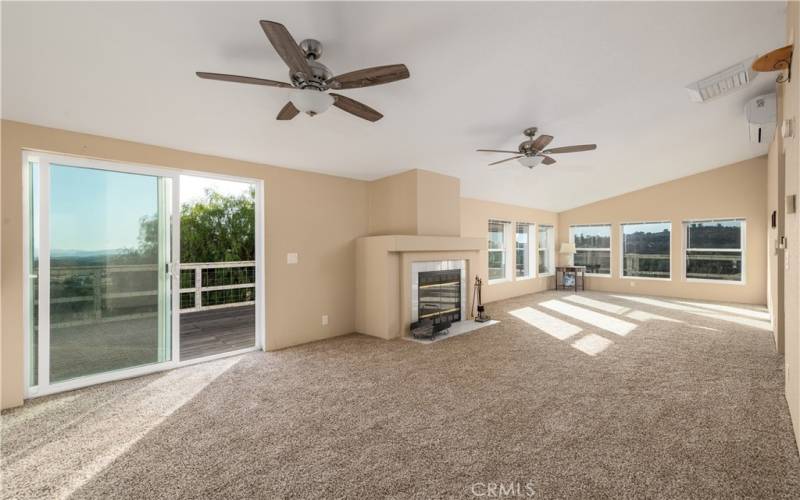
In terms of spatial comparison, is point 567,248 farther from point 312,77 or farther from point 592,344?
point 312,77

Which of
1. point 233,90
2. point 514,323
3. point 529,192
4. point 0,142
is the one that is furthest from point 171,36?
point 529,192

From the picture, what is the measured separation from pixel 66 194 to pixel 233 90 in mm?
1858

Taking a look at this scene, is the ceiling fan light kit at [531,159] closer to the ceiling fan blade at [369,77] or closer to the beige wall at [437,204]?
the beige wall at [437,204]

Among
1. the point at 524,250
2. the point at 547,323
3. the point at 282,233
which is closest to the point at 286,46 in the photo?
the point at 282,233

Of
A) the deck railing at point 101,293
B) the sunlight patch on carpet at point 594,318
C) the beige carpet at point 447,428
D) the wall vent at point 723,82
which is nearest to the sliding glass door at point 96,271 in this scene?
the deck railing at point 101,293

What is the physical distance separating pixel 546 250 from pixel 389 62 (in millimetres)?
7876

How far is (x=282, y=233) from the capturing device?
4.31 metres

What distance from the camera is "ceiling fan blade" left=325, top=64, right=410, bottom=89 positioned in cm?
199

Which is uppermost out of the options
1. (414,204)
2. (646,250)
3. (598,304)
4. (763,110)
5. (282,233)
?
(763,110)

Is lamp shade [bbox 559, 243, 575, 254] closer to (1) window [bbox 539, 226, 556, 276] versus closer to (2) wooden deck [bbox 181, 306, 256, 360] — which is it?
(1) window [bbox 539, 226, 556, 276]

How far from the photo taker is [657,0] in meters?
2.21

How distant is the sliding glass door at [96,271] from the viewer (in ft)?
9.58

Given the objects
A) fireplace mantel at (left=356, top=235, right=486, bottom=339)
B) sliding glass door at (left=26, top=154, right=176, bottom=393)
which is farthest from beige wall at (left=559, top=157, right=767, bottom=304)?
sliding glass door at (left=26, top=154, right=176, bottom=393)

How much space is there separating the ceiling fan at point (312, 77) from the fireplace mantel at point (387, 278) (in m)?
2.37
